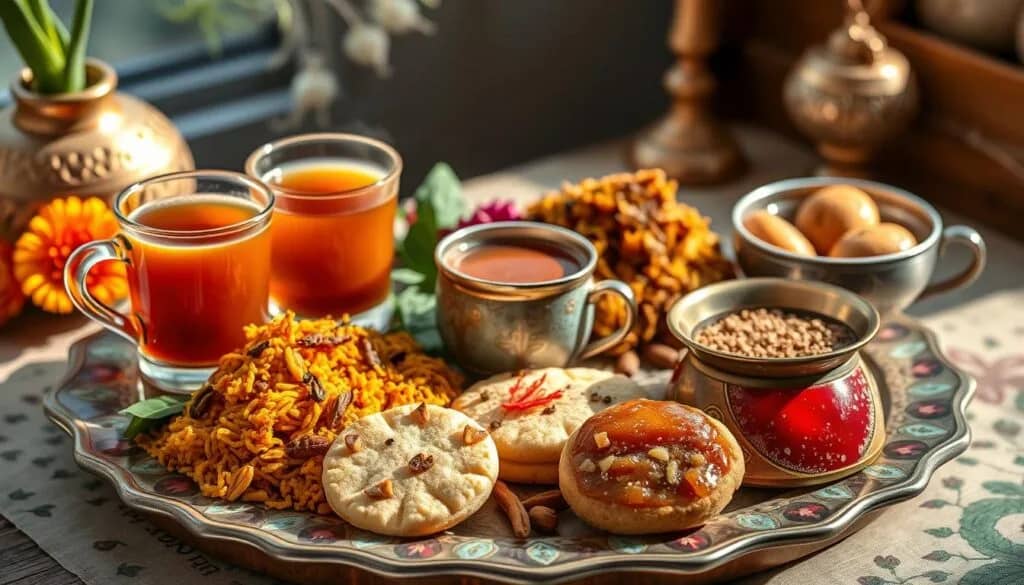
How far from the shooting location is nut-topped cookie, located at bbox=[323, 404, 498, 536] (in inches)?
47.8

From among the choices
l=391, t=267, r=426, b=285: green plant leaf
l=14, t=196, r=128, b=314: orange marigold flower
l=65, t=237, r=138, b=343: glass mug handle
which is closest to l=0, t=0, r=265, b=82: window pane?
l=14, t=196, r=128, b=314: orange marigold flower

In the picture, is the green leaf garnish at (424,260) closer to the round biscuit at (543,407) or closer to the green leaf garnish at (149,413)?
the round biscuit at (543,407)

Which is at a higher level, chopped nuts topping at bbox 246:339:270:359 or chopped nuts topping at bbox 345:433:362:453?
chopped nuts topping at bbox 246:339:270:359

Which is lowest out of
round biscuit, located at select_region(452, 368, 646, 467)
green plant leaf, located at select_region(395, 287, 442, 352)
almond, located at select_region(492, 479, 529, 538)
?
almond, located at select_region(492, 479, 529, 538)

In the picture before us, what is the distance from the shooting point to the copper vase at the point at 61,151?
5.55 ft

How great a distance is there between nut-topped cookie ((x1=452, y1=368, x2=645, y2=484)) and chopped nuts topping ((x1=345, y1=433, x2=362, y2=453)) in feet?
0.46

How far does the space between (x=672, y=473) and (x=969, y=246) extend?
0.63m

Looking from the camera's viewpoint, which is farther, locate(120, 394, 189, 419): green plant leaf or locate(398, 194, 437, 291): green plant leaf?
locate(398, 194, 437, 291): green plant leaf

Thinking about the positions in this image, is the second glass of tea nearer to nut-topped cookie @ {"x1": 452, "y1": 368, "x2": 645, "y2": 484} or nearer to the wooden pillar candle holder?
nut-topped cookie @ {"x1": 452, "y1": 368, "x2": 645, "y2": 484}

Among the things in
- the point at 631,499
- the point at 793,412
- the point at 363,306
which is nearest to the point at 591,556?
the point at 631,499

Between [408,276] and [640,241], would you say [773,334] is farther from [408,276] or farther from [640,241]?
[408,276]

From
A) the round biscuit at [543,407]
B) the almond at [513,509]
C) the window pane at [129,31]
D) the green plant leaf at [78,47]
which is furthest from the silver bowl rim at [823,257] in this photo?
the window pane at [129,31]

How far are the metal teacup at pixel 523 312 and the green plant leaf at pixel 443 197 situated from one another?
0.21m

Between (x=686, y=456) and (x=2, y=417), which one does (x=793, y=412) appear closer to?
(x=686, y=456)
